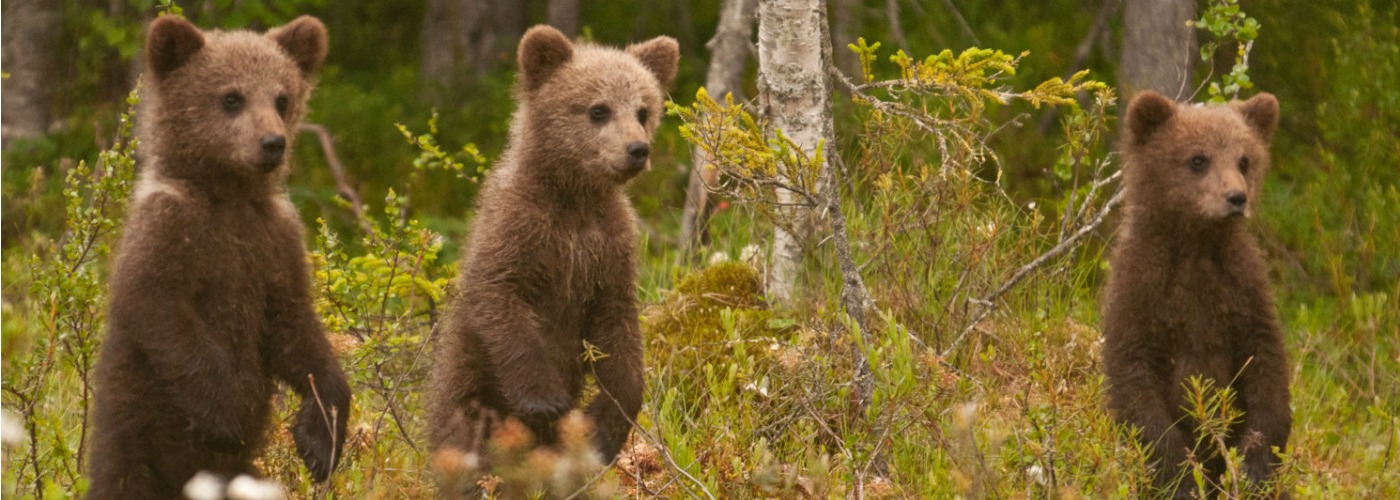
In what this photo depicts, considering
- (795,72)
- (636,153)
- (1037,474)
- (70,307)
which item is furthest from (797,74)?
(70,307)

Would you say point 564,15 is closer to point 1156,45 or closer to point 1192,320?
point 1156,45

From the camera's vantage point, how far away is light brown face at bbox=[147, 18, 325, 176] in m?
5.20

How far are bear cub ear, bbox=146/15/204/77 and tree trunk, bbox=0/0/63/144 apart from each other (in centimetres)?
724

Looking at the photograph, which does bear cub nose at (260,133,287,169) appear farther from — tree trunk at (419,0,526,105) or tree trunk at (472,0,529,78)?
tree trunk at (419,0,526,105)

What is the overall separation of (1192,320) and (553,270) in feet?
7.28

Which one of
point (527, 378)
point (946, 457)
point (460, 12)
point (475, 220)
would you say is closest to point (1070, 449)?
point (946, 457)

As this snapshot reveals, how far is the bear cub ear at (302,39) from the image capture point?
5555 millimetres

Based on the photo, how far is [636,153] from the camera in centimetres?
561

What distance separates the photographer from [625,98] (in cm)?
581

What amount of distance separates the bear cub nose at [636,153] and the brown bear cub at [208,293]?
1081 millimetres

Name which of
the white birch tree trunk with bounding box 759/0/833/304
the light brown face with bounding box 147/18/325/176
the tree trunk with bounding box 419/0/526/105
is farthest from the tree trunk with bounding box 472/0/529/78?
the light brown face with bounding box 147/18/325/176

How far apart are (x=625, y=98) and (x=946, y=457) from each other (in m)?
1.73

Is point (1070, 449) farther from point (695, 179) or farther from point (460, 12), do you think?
point (460, 12)

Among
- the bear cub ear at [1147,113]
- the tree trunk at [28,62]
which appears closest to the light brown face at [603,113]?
the bear cub ear at [1147,113]
